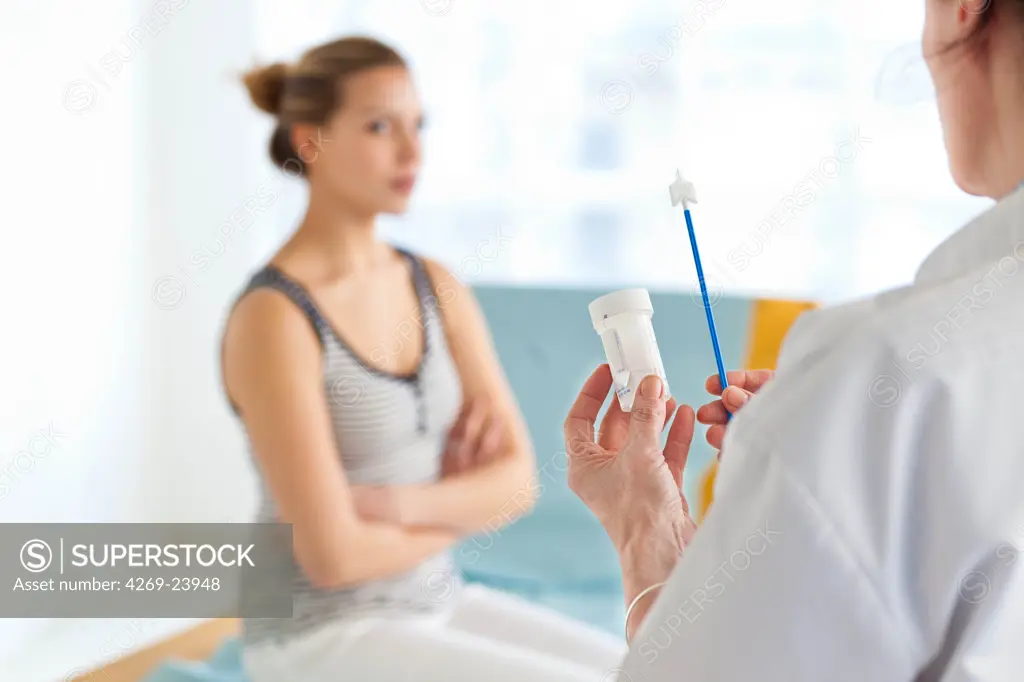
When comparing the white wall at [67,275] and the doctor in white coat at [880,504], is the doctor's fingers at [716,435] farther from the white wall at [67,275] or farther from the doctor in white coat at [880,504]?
the white wall at [67,275]

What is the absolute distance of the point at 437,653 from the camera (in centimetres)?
98

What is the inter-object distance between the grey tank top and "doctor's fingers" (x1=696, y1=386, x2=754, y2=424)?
557mm

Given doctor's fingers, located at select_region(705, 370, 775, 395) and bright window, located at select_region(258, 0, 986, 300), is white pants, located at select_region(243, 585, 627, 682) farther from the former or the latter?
bright window, located at select_region(258, 0, 986, 300)

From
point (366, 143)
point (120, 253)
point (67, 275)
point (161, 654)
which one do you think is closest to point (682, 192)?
point (366, 143)

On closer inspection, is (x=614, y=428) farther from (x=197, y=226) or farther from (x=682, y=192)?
(x=197, y=226)

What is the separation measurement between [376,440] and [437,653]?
0.83ft

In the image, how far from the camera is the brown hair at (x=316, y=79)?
1.33 metres

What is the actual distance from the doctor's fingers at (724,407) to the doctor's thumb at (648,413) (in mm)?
46

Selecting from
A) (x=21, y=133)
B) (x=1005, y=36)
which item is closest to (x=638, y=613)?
(x=1005, y=36)

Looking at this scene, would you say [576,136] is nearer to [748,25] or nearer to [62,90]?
[748,25]
